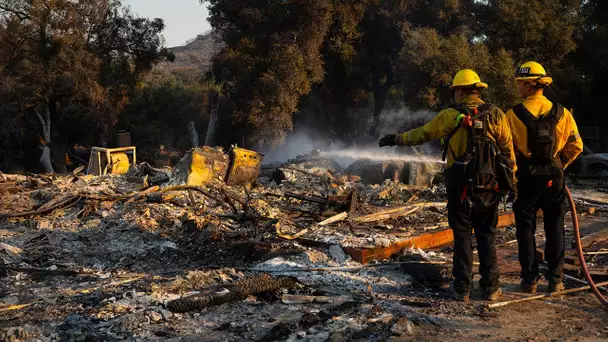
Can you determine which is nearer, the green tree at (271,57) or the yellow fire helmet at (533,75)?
the yellow fire helmet at (533,75)

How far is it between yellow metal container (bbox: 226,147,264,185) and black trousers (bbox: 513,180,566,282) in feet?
26.1

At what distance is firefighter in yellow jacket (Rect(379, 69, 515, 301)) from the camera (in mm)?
4934

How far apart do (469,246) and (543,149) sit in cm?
109

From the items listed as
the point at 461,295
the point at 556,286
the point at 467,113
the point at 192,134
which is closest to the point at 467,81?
the point at 467,113

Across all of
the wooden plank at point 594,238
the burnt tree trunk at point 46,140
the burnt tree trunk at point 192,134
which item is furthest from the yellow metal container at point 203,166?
the burnt tree trunk at point 192,134

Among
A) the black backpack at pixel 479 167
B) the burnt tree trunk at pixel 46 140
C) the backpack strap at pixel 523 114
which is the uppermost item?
the backpack strap at pixel 523 114

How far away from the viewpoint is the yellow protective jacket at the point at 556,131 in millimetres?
5242

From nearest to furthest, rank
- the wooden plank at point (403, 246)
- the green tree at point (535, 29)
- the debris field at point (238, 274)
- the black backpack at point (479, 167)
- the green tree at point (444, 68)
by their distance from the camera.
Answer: the debris field at point (238, 274), the black backpack at point (479, 167), the wooden plank at point (403, 246), the green tree at point (444, 68), the green tree at point (535, 29)

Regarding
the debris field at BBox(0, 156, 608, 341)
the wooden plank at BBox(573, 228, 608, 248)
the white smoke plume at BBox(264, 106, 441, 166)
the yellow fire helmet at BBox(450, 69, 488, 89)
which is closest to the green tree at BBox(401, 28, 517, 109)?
the white smoke plume at BBox(264, 106, 441, 166)

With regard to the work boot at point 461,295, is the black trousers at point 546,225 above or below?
above

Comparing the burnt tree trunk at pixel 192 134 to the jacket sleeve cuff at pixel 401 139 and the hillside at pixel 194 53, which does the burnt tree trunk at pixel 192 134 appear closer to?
the jacket sleeve cuff at pixel 401 139

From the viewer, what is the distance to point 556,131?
5.21 metres

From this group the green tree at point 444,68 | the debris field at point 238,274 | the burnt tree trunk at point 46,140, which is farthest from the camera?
the burnt tree trunk at point 46,140

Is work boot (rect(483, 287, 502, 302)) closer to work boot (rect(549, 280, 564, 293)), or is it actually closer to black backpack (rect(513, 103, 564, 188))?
work boot (rect(549, 280, 564, 293))
